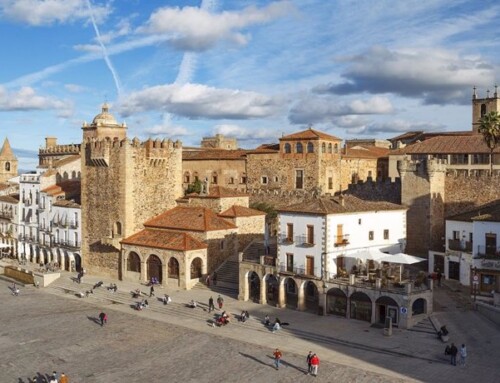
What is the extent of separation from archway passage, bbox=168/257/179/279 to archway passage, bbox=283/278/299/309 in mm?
8354

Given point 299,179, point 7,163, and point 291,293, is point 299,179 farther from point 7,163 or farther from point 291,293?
point 7,163

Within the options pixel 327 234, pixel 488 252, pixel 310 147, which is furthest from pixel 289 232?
pixel 310 147

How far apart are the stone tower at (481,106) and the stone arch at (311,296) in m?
31.6

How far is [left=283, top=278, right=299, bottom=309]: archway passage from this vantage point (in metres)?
38.2

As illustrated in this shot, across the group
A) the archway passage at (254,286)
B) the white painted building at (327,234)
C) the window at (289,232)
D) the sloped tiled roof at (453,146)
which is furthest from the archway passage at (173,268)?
the sloped tiled roof at (453,146)

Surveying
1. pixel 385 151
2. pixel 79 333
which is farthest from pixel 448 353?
pixel 385 151

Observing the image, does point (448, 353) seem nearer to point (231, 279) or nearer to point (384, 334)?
point (384, 334)

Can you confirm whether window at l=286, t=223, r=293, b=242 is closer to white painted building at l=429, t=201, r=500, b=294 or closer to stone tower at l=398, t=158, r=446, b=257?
white painted building at l=429, t=201, r=500, b=294

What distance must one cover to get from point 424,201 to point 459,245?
656 centimetres

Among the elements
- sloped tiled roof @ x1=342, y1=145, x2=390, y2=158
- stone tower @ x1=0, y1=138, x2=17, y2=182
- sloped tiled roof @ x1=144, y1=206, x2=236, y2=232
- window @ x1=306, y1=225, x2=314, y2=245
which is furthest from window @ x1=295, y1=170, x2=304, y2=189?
stone tower @ x1=0, y1=138, x2=17, y2=182

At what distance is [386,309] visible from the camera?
109 feet

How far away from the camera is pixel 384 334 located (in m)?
31.6

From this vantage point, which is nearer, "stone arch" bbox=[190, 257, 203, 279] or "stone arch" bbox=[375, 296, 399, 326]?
"stone arch" bbox=[375, 296, 399, 326]

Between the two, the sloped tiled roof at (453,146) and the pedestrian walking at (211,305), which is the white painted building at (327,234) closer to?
the pedestrian walking at (211,305)
